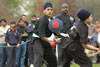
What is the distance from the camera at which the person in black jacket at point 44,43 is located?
7402 millimetres

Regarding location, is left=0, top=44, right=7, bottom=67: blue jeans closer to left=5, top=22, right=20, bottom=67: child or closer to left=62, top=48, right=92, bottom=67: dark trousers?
left=5, top=22, right=20, bottom=67: child

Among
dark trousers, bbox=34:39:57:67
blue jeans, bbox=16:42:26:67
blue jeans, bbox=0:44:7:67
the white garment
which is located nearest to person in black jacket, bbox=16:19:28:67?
blue jeans, bbox=16:42:26:67

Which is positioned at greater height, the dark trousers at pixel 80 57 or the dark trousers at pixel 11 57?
the dark trousers at pixel 80 57

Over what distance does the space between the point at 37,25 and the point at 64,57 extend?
1.09 m

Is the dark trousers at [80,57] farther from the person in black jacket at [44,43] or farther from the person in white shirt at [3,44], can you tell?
the person in white shirt at [3,44]

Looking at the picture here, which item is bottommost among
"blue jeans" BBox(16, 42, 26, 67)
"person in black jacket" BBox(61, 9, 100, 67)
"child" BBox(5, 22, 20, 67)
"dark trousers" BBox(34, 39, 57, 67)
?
"blue jeans" BBox(16, 42, 26, 67)

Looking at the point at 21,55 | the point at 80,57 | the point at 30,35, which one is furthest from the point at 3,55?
A: the point at 80,57

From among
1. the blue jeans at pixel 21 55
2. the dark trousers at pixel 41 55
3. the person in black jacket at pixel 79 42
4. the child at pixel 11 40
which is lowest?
the blue jeans at pixel 21 55

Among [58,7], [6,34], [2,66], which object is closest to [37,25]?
[6,34]

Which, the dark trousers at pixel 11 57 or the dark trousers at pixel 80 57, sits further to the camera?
the dark trousers at pixel 11 57

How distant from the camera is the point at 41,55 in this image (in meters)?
7.50

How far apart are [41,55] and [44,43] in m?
0.33

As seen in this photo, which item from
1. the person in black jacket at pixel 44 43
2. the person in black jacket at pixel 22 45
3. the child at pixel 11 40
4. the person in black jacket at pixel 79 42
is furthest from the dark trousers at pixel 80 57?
the person in black jacket at pixel 22 45

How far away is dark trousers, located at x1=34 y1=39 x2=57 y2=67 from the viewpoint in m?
7.48
